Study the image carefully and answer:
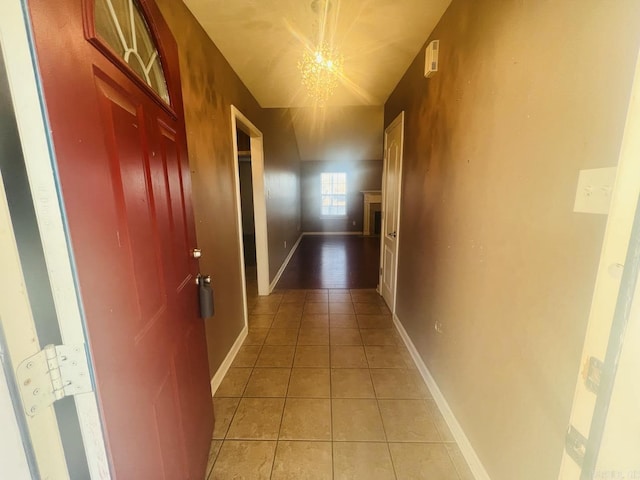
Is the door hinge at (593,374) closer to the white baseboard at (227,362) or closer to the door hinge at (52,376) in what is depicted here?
the door hinge at (52,376)

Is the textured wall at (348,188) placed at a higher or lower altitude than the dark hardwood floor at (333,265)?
higher

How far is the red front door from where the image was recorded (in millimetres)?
536

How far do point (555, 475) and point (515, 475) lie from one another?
0.75ft

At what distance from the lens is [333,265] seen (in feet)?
16.4

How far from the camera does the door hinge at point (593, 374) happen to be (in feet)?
1.75

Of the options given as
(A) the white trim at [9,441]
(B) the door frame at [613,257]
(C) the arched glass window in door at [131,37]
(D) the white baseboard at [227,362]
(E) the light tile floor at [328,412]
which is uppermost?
(C) the arched glass window in door at [131,37]

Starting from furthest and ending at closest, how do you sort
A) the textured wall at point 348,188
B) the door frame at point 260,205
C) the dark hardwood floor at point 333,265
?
the textured wall at point 348,188
the dark hardwood floor at point 333,265
the door frame at point 260,205

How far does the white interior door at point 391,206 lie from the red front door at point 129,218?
201 centimetres

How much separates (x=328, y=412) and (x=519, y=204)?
5.02 ft

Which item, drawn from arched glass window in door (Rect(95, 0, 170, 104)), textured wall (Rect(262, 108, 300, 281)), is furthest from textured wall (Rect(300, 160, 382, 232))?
arched glass window in door (Rect(95, 0, 170, 104))

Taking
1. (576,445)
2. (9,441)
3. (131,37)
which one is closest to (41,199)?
(9,441)

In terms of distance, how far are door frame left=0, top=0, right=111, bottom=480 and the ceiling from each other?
1.53 meters

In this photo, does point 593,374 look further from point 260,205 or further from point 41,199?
point 260,205

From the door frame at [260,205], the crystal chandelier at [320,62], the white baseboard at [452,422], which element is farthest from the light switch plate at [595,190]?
the door frame at [260,205]
